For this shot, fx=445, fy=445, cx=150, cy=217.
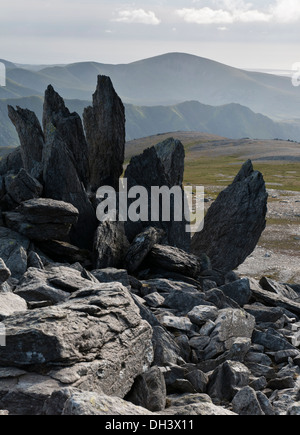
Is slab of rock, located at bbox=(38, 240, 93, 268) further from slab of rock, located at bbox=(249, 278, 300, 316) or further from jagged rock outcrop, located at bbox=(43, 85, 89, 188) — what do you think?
slab of rock, located at bbox=(249, 278, 300, 316)

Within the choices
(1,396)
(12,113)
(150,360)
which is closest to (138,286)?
(150,360)

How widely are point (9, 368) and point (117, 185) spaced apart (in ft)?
95.2

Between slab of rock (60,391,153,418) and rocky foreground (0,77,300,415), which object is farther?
rocky foreground (0,77,300,415)

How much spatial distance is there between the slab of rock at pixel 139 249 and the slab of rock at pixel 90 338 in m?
13.3

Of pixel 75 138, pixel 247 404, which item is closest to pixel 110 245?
pixel 75 138

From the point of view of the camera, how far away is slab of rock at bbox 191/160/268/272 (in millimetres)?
42469

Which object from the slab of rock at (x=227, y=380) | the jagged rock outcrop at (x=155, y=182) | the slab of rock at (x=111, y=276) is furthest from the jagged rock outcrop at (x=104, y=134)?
the slab of rock at (x=227, y=380)

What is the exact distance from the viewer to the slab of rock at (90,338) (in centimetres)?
1312

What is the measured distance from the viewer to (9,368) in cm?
1308

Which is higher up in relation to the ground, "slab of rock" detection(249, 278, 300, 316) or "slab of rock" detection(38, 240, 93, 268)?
"slab of rock" detection(38, 240, 93, 268)

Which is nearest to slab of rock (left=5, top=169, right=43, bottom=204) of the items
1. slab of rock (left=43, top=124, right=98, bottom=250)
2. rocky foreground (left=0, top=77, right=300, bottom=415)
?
rocky foreground (left=0, top=77, right=300, bottom=415)

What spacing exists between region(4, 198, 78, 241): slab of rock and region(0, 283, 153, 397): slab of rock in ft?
38.8

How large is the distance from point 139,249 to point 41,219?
710 centimetres

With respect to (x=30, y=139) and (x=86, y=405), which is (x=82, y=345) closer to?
(x=86, y=405)
